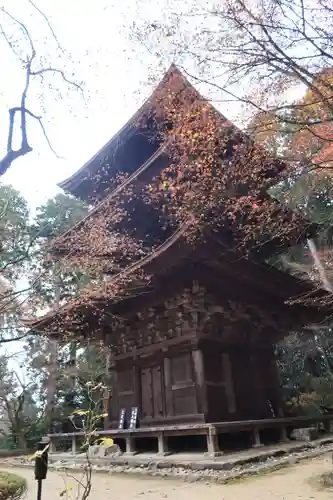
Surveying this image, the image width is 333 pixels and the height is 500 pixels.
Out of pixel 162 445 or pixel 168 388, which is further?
pixel 168 388

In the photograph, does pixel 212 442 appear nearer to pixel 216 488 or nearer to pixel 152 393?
pixel 216 488

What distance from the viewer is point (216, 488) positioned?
5.76 meters

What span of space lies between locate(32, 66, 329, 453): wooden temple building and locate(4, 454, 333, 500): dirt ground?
1.53m

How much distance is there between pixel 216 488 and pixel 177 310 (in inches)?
161

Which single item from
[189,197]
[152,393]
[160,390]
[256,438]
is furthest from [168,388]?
[189,197]

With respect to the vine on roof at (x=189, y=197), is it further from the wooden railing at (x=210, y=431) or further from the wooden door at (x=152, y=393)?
the wooden railing at (x=210, y=431)

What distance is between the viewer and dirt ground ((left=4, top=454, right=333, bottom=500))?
5.17m

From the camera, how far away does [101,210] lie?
37.4ft

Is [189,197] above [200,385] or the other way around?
above

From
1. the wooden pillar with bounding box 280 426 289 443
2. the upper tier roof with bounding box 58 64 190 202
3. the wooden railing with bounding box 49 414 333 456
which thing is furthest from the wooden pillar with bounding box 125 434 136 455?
the upper tier roof with bounding box 58 64 190 202

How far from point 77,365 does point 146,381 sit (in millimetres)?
12308

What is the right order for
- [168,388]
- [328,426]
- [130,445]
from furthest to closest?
[328,426] → [168,388] → [130,445]

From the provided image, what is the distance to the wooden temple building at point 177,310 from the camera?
8.58 metres

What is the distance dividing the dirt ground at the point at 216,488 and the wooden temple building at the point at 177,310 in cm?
153
